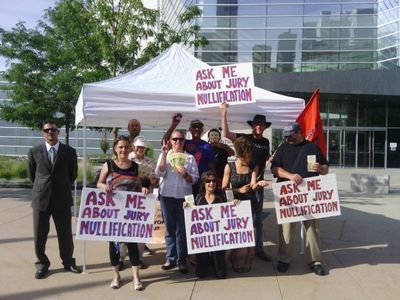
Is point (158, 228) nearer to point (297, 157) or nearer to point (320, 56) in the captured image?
point (297, 157)

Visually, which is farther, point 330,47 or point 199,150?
point 330,47

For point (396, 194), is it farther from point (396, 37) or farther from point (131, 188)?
point (396, 37)

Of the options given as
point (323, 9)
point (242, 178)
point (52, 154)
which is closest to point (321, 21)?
point (323, 9)

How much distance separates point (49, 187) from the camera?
5852mm

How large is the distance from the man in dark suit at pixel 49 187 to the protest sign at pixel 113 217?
0.64 metres

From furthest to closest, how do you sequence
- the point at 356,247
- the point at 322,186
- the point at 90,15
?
the point at 90,15
the point at 356,247
the point at 322,186

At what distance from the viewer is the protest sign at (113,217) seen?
18.0ft

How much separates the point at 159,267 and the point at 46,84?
12.4 metres

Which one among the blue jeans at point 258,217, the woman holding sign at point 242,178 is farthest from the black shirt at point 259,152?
the blue jeans at point 258,217

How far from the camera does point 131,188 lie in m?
5.63

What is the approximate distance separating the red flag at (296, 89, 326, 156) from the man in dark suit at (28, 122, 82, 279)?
3.38 meters

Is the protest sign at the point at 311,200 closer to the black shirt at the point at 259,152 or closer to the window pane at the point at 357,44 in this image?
the black shirt at the point at 259,152

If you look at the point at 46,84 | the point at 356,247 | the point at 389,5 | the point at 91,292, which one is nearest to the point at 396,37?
the point at 389,5

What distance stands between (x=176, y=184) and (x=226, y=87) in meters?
1.61
